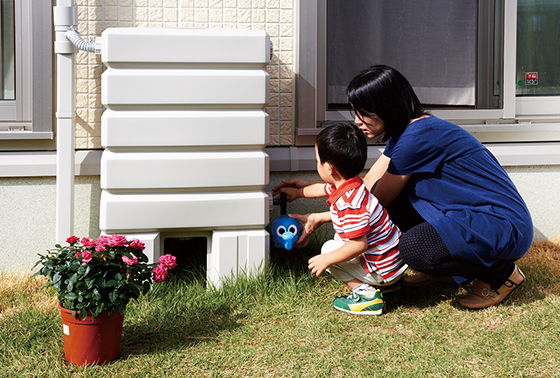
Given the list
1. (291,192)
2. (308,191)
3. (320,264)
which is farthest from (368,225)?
(291,192)

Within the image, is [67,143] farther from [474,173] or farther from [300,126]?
[474,173]

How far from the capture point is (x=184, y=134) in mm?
2467

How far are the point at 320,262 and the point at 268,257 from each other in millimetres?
431

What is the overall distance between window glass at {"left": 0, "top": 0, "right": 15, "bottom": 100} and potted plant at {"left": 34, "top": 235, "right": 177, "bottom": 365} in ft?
5.01

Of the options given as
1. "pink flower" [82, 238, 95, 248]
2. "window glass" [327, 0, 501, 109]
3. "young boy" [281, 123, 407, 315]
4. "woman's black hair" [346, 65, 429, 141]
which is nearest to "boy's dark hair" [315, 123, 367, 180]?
"young boy" [281, 123, 407, 315]

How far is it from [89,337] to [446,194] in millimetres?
1708

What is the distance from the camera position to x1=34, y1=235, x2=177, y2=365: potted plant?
1867mm

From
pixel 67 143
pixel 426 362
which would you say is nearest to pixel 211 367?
pixel 426 362

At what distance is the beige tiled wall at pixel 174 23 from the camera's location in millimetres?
2908

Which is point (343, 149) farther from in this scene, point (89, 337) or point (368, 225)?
point (89, 337)

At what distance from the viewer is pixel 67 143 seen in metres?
2.70

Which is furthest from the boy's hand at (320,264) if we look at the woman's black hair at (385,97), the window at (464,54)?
the window at (464,54)

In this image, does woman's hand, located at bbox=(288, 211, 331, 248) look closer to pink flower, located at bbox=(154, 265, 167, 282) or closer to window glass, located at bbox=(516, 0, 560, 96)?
pink flower, located at bbox=(154, 265, 167, 282)

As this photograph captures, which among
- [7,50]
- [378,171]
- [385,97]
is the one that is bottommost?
[378,171]
